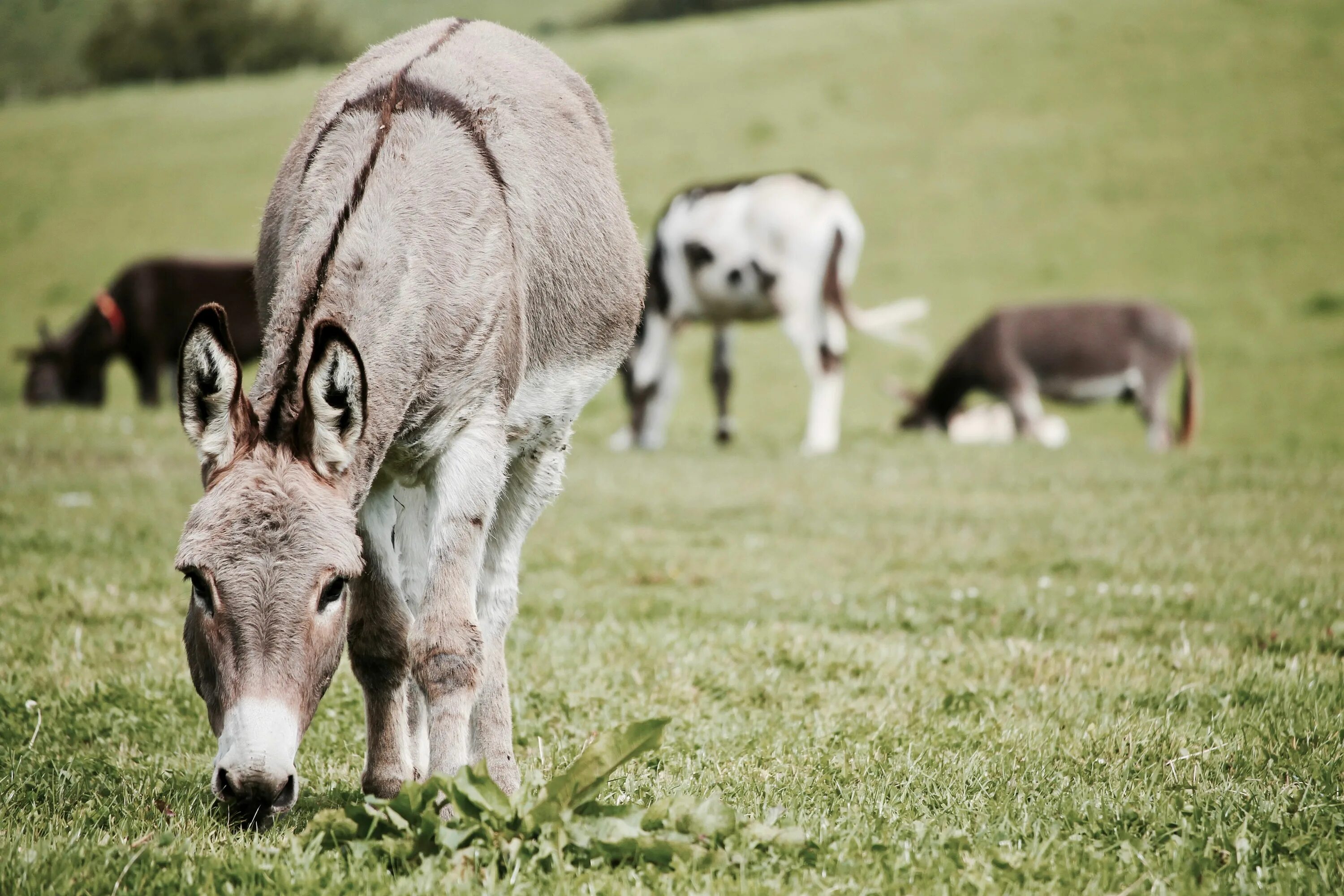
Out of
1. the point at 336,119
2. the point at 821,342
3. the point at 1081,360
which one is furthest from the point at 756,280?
the point at 336,119

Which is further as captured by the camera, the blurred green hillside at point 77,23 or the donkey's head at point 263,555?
the blurred green hillside at point 77,23

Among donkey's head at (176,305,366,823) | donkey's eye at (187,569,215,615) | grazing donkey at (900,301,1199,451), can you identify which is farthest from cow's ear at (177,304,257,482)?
grazing donkey at (900,301,1199,451)

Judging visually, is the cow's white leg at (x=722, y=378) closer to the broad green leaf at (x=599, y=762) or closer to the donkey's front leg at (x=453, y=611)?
the donkey's front leg at (x=453, y=611)

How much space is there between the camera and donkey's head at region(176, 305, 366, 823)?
2.85m

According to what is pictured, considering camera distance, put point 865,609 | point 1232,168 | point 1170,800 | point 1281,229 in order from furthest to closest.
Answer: point 1232,168 < point 1281,229 < point 865,609 < point 1170,800

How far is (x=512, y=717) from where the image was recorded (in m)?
4.55

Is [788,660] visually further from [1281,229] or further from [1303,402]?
[1281,229]

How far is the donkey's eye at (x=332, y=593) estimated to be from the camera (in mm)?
3020

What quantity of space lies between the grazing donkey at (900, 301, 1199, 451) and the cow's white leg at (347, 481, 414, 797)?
1437 cm

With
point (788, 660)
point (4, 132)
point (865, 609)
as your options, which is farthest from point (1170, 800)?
point (4, 132)

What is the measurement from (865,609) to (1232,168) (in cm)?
2724

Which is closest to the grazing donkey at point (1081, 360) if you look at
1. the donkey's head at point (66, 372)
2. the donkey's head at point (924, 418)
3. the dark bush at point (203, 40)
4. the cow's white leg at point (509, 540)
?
the donkey's head at point (924, 418)

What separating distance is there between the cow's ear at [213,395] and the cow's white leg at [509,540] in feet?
3.71

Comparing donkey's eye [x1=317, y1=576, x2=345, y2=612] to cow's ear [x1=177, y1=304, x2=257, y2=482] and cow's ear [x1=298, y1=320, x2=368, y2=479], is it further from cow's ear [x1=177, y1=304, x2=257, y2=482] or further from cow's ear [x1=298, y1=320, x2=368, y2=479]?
cow's ear [x1=177, y1=304, x2=257, y2=482]
